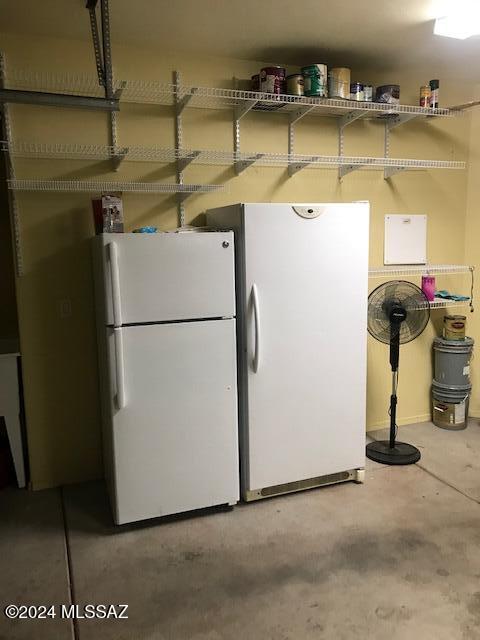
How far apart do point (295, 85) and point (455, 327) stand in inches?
81.9

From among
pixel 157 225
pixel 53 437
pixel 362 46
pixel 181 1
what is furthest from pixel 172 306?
pixel 362 46

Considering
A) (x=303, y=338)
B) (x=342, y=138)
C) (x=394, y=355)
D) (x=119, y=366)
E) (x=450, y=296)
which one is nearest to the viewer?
(x=119, y=366)

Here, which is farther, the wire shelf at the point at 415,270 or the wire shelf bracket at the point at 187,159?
the wire shelf at the point at 415,270

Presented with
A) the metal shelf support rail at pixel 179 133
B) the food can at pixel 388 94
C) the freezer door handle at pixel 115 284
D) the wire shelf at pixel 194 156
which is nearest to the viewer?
the freezer door handle at pixel 115 284

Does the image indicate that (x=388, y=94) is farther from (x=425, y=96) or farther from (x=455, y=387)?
(x=455, y=387)

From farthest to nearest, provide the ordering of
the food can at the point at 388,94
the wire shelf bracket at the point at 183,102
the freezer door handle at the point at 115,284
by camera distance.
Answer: the food can at the point at 388,94 → the wire shelf bracket at the point at 183,102 → the freezer door handle at the point at 115,284

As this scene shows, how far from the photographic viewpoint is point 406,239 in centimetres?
380

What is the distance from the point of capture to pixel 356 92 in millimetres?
3227

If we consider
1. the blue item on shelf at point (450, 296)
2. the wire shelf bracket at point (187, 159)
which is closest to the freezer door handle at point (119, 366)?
the wire shelf bracket at point (187, 159)

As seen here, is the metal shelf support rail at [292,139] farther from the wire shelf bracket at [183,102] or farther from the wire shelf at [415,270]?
the wire shelf at [415,270]

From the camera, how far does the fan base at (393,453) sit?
11.1ft

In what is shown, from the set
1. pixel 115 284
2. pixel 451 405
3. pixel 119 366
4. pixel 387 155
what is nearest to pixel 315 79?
pixel 387 155

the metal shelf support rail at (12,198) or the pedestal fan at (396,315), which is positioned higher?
the metal shelf support rail at (12,198)

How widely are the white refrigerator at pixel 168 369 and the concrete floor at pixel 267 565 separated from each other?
24cm
